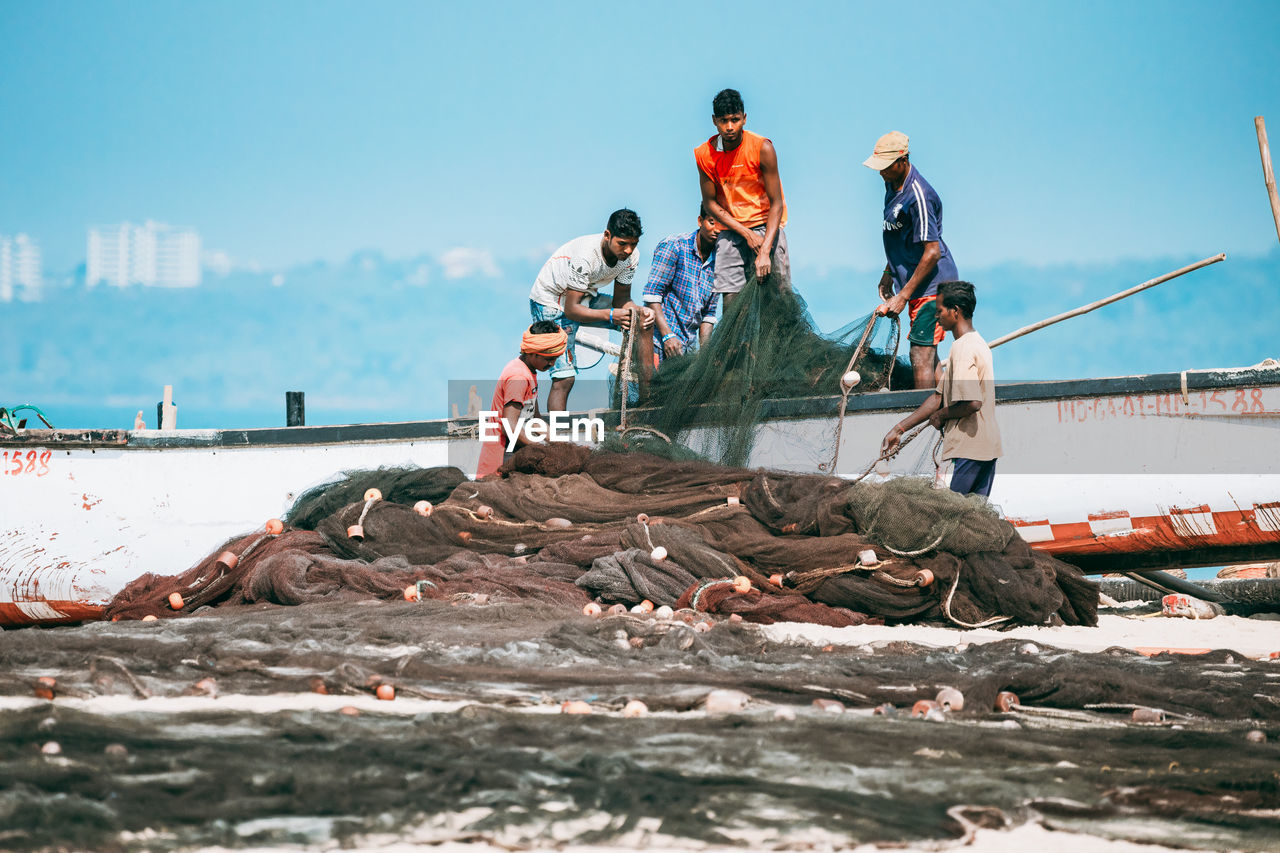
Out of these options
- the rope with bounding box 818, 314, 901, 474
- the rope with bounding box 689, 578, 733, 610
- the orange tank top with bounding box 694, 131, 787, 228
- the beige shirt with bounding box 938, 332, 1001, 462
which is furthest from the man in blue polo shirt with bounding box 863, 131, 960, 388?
the rope with bounding box 689, 578, 733, 610

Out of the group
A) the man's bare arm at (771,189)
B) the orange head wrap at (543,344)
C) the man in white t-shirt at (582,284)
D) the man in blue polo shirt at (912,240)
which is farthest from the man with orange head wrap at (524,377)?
the man in blue polo shirt at (912,240)

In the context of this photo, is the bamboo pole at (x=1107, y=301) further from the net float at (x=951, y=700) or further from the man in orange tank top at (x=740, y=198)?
the net float at (x=951, y=700)

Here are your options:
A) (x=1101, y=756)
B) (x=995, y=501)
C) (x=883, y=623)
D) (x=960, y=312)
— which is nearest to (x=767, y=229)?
(x=960, y=312)

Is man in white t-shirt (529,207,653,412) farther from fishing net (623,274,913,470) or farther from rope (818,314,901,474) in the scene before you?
rope (818,314,901,474)

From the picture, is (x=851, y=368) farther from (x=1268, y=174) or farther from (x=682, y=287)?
(x=1268, y=174)

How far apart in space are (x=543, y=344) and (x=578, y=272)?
3.12 ft

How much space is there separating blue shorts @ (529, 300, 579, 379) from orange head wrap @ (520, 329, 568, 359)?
683 mm

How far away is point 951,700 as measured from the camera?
340cm

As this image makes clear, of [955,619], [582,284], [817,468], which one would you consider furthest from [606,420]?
[955,619]

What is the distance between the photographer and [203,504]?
8.79m

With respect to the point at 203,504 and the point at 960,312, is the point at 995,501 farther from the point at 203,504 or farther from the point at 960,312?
the point at 203,504

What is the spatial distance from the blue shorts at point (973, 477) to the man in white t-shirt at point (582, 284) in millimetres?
2763

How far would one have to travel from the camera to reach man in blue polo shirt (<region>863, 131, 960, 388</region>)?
291 inches

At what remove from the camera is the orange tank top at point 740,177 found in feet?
26.2
